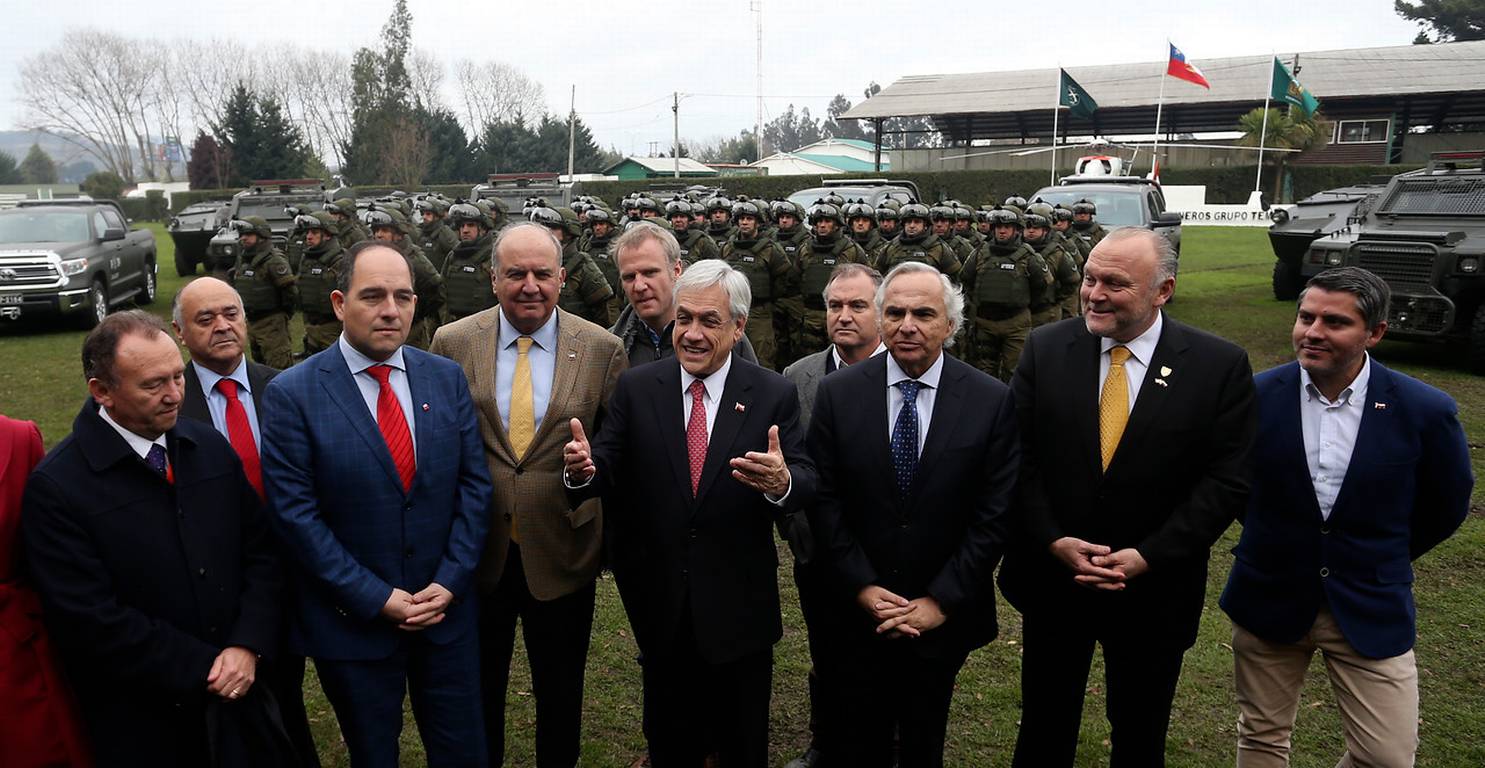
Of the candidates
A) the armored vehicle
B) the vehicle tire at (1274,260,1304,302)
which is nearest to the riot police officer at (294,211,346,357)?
the armored vehicle

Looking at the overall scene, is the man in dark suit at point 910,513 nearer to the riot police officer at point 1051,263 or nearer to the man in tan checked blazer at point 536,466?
the man in tan checked blazer at point 536,466

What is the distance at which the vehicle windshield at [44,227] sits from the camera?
1512 cm

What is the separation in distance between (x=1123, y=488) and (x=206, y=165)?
2491 inches

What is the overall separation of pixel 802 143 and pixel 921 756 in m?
127

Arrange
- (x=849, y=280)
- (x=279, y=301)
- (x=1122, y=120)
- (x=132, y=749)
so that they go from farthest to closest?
(x=1122, y=120) < (x=279, y=301) < (x=849, y=280) < (x=132, y=749)

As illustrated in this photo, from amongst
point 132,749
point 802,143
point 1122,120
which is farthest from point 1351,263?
point 802,143

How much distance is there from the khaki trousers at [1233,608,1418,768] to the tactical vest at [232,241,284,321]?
34.1ft

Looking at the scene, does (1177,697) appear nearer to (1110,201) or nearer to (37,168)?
(1110,201)

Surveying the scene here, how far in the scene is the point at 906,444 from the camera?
3.38 metres

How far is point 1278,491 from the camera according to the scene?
3.39 meters

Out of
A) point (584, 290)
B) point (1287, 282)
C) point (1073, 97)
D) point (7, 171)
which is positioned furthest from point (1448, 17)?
point (7, 171)

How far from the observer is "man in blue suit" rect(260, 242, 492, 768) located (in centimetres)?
304

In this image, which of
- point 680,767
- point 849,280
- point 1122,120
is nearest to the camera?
point 680,767

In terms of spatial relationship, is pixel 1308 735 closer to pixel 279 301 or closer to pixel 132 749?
pixel 132 749
